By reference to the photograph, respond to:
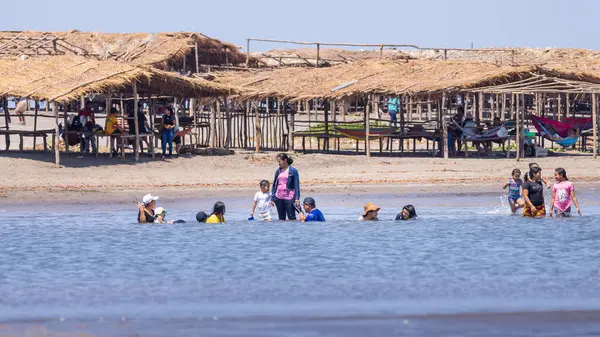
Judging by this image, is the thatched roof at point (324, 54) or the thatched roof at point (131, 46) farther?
the thatched roof at point (324, 54)

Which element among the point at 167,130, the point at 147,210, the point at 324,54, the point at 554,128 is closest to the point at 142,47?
the point at 167,130

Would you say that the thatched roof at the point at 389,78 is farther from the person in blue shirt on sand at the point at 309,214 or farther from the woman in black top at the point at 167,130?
the person in blue shirt on sand at the point at 309,214

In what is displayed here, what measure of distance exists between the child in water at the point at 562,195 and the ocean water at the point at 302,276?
6.8 inches

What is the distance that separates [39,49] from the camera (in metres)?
34.8

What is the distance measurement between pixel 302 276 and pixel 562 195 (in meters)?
5.37

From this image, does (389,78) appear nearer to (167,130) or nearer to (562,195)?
(167,130)

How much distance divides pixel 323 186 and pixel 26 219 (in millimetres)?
6966

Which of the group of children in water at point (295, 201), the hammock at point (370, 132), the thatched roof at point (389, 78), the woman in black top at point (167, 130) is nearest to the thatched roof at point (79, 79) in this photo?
the woman in black top at point (167, 130)

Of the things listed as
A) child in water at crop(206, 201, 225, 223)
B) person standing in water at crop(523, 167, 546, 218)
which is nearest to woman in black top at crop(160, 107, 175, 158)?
child in water at crop(206, 201, 225, 223)

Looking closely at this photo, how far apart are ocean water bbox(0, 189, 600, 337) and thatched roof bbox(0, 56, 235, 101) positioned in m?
6.30

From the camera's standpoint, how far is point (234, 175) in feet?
78.8

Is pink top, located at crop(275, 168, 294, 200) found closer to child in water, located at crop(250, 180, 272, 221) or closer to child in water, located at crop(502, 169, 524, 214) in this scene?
child in water, located at crop(250, 180, 272, 221)

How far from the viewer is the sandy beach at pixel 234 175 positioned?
2142cm

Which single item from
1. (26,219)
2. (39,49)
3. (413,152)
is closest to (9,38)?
(39,49)
